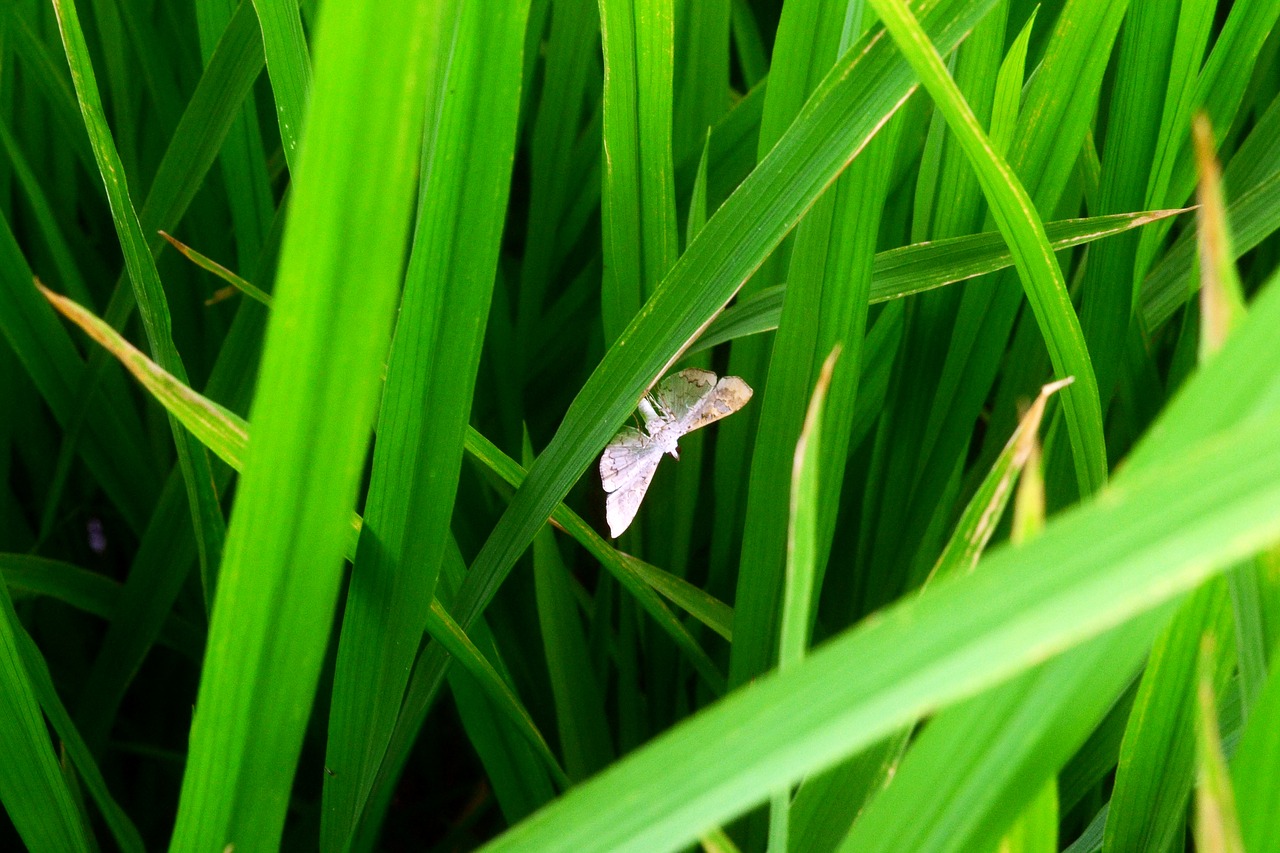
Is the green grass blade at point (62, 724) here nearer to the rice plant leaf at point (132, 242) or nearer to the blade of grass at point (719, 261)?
the rice plant leaf at point (132, 242)

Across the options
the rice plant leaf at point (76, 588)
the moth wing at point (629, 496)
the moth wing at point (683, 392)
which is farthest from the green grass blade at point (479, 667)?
the rice plant leaf at point (76, 588)

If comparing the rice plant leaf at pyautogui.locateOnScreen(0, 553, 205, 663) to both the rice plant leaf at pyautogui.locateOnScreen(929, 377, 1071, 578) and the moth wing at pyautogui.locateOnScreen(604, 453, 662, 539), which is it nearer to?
the moth wing at pyautogui.locateOnScreen(604, 453, 662, 539)

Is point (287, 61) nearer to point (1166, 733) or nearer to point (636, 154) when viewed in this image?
point (636, 154)

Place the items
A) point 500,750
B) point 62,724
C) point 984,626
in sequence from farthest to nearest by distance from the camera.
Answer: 1. point 500,750
2. point 62,724
3. point 984,626

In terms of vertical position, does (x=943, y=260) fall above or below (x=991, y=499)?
above

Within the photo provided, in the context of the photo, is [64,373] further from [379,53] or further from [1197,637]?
[1197,637]

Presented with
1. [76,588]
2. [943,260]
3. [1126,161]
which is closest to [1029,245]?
[943,260]
